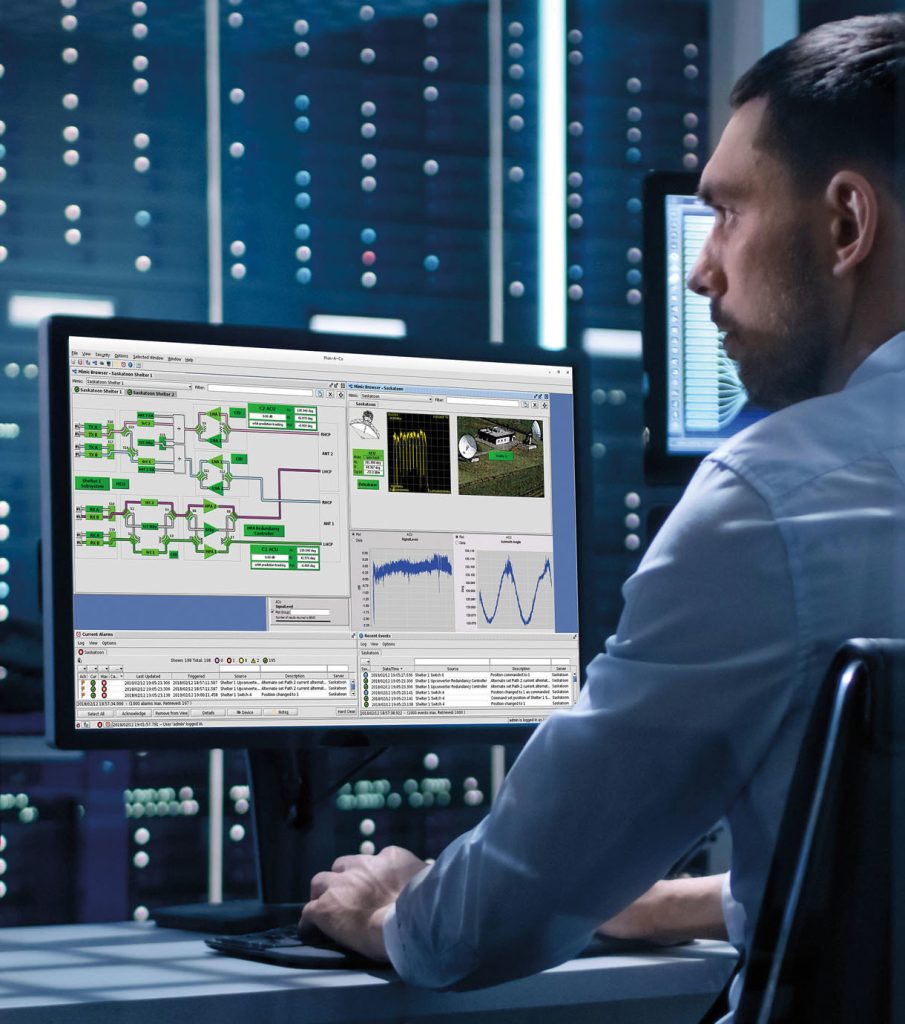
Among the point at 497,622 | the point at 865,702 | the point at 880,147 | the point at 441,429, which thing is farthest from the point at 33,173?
the point at 865,702

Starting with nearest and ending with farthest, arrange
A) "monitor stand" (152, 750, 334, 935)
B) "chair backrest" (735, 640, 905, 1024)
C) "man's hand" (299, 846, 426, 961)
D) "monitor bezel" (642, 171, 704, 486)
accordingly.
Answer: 1. "chair backrest" (735, 640, 905, 1024)
2. "man's hand" (299, 846, 426, 961)
3. "monitor stand" (152, 750, 334, 935)
4. "monitor bezel" (642, 171, 704, 486)

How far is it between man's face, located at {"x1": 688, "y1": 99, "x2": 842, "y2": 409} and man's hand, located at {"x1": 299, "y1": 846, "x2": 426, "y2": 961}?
479 millimetres

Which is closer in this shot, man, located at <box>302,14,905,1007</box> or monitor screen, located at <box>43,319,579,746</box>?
man, located at <box>302,14,905,1007</box>

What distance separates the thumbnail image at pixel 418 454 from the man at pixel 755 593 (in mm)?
538

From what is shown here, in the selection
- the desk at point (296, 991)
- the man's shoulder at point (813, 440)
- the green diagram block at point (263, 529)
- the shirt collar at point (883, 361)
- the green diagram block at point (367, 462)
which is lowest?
the desk at point (296, 991)

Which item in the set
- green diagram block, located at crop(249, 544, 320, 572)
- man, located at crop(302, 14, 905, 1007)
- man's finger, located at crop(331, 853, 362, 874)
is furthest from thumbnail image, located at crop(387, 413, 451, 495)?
man, located at crop(302, 14, 905, 1007)

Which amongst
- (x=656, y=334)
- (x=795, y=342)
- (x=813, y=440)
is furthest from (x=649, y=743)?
(x=656, y=334)

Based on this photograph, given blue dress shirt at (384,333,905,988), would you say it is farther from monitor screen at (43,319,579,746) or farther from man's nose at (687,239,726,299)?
monitor screen at (43,319,579,746)

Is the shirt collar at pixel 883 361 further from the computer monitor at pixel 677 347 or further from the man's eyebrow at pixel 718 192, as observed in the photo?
Answer: the computer monitor at pixel 677 347

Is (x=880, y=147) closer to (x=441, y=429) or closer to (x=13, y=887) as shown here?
(x=441, y=429)

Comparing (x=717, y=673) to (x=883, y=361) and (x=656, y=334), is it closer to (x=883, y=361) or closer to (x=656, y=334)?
(x=883, y=361)

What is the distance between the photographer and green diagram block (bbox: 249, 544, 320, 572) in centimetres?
147

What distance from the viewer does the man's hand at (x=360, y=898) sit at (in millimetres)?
1146

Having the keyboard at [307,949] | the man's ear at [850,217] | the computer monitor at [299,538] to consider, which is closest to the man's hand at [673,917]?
the keyboard at [307,949]
